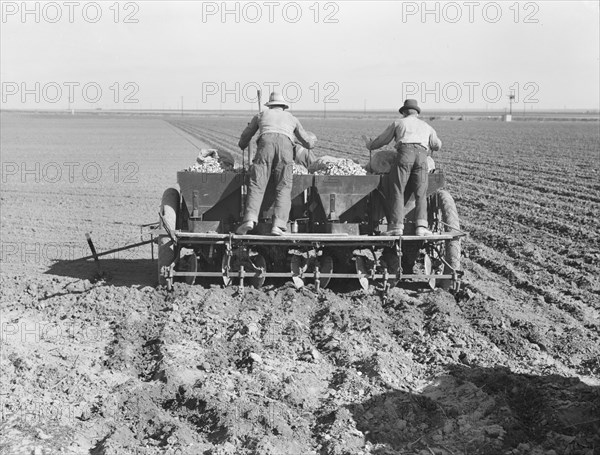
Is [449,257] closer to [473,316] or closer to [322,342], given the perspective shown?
[473,316]

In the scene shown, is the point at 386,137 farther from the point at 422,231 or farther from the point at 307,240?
the point at 307,240

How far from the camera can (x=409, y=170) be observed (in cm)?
894

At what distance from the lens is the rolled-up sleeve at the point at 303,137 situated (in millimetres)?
9195

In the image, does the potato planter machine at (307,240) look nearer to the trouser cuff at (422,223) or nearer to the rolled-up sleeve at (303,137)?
the trouser cuff at (422,223)

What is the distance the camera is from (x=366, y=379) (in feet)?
21.0

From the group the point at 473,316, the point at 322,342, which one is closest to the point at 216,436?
the point at 322,342

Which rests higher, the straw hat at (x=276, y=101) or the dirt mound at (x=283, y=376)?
the straw hat at (x=276, y=101)

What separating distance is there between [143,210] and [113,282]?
6.01 meters

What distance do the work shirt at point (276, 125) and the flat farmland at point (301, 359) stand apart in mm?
1787

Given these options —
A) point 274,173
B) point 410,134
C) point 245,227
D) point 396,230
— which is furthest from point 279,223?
point 410,134

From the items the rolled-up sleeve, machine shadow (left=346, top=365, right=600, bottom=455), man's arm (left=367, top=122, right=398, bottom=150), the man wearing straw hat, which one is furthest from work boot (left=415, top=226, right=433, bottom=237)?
machine shadow (left=346, top=365, right=600, bottom=455)

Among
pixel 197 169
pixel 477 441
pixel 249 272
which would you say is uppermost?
pixel 197 169

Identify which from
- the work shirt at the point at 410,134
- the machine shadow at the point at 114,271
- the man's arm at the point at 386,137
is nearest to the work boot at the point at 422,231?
the work shirt at the point at 410,134

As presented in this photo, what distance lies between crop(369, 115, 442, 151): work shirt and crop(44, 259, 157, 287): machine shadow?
131 inches
